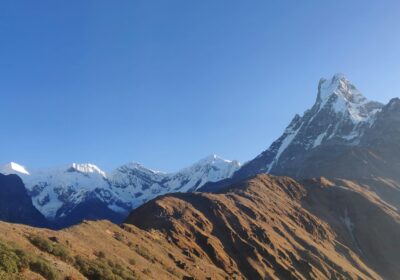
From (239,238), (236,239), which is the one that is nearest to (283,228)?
(239,238)

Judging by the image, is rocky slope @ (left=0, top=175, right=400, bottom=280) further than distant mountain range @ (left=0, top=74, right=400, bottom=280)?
No

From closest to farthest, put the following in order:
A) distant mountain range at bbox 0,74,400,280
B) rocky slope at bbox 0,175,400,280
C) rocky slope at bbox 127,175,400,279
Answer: rocky slope at bbox 0,175,400,280
distant mountain range at bbox 0,74,400,280
rocky slope at bbox 127,175,400,279

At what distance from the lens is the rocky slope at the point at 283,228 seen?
4178 inches

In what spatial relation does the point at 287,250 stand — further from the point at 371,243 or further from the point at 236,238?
the point at 371,243

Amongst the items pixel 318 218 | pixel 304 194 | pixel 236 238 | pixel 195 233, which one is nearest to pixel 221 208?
pixel 236 238

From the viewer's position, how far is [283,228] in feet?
459

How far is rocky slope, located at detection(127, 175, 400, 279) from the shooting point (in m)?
106

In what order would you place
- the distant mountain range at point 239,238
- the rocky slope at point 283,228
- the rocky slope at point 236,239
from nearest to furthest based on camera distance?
the rocky slope at point 236,239 → the distant mountain range at point 239,238 → the rocky slope at point 283,228

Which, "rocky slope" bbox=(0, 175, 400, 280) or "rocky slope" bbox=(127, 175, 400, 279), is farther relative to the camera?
"rocky slope" bbox=(127, 175, 400, 279)

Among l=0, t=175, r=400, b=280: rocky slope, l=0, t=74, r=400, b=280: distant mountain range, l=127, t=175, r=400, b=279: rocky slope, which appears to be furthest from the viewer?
l=127, t=175, r=400, b=279: rocky slope

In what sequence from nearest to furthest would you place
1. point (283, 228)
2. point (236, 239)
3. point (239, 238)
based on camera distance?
point (236, 239), point (239, 238), point (283, 228)

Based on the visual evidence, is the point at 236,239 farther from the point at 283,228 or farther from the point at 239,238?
the point at 283,228

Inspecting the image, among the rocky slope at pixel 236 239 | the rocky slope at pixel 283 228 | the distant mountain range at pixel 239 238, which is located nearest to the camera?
the rocky slope at pixel 236 239

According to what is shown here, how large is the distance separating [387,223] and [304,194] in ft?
94.1
